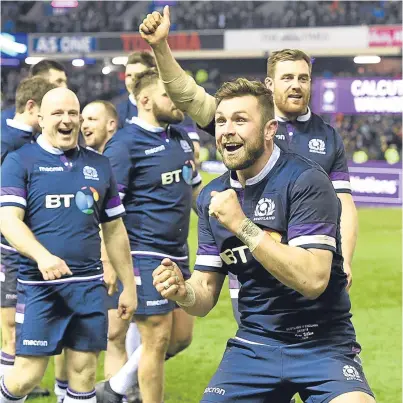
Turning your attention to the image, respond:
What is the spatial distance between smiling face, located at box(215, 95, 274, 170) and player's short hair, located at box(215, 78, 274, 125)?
0.07ft

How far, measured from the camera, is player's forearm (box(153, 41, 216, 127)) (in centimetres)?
559

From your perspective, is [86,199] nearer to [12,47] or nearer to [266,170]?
[266,170]

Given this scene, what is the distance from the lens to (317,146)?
6.18m

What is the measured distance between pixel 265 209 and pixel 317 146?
182cm

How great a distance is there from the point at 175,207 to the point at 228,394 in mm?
2933

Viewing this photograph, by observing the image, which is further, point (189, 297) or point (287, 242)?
point (189, 297)

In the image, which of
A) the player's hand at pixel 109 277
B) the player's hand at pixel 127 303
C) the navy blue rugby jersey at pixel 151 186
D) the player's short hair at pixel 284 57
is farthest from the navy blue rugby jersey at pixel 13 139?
the player's short hair at pixel 284 57

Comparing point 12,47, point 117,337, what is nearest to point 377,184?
point 117,337

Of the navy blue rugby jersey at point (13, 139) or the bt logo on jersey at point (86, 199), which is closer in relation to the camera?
the bt logo on jersey at point (86, 199)

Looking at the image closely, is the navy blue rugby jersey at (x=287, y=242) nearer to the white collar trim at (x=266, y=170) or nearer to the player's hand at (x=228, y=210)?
the white collar trim at (x=266, y=170)

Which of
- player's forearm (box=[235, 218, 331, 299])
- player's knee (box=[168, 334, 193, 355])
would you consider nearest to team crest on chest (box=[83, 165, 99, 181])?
player's knee (box=[168, 334, 193, 355])

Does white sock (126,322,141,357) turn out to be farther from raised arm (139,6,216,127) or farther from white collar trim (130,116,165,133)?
raised arm (139,6,216,127)

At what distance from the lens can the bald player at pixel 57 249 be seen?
235 inches

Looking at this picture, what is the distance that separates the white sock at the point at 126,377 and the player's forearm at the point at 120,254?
88 cm
